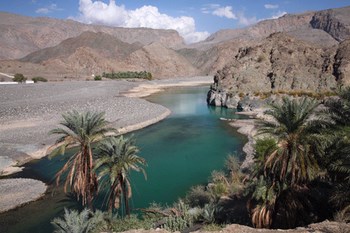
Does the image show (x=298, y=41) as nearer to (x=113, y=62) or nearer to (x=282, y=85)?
(x=282, y=85)

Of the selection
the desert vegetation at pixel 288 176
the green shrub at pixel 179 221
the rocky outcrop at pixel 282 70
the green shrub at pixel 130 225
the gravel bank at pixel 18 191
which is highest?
the rocky outcrop at pixel 282 70

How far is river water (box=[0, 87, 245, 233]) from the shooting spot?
2205cm

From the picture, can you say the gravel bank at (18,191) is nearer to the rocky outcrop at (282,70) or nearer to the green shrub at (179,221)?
the green shrub at (179,221)

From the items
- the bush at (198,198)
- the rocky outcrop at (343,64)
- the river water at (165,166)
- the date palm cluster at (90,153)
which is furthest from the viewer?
the rocky outcrop at (343,64)

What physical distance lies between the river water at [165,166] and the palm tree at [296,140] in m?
11.0

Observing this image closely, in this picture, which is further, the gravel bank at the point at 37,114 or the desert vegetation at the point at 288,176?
the gravel bank at the point at 37,114

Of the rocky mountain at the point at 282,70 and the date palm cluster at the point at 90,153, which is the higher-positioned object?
the rocky mountain at the point at 282,70

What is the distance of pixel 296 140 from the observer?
14.9 metres

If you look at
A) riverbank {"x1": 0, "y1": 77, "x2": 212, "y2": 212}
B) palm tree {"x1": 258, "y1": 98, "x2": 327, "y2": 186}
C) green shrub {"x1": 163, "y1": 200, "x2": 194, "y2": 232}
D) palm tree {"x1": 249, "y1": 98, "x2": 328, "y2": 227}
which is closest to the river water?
riverbank {"x1": 0, "y1": 77, "x2": 212, "y2": 212}

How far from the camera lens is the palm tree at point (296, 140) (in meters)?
14.8

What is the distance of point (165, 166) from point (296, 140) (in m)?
18.8

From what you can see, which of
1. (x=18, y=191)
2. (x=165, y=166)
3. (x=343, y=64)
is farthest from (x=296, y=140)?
(x=343, y=64)

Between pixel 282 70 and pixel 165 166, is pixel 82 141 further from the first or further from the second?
pixel 282 70

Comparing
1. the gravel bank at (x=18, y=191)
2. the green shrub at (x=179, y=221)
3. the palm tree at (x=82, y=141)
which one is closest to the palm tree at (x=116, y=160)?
the palm tree at (x=82, y=141)
